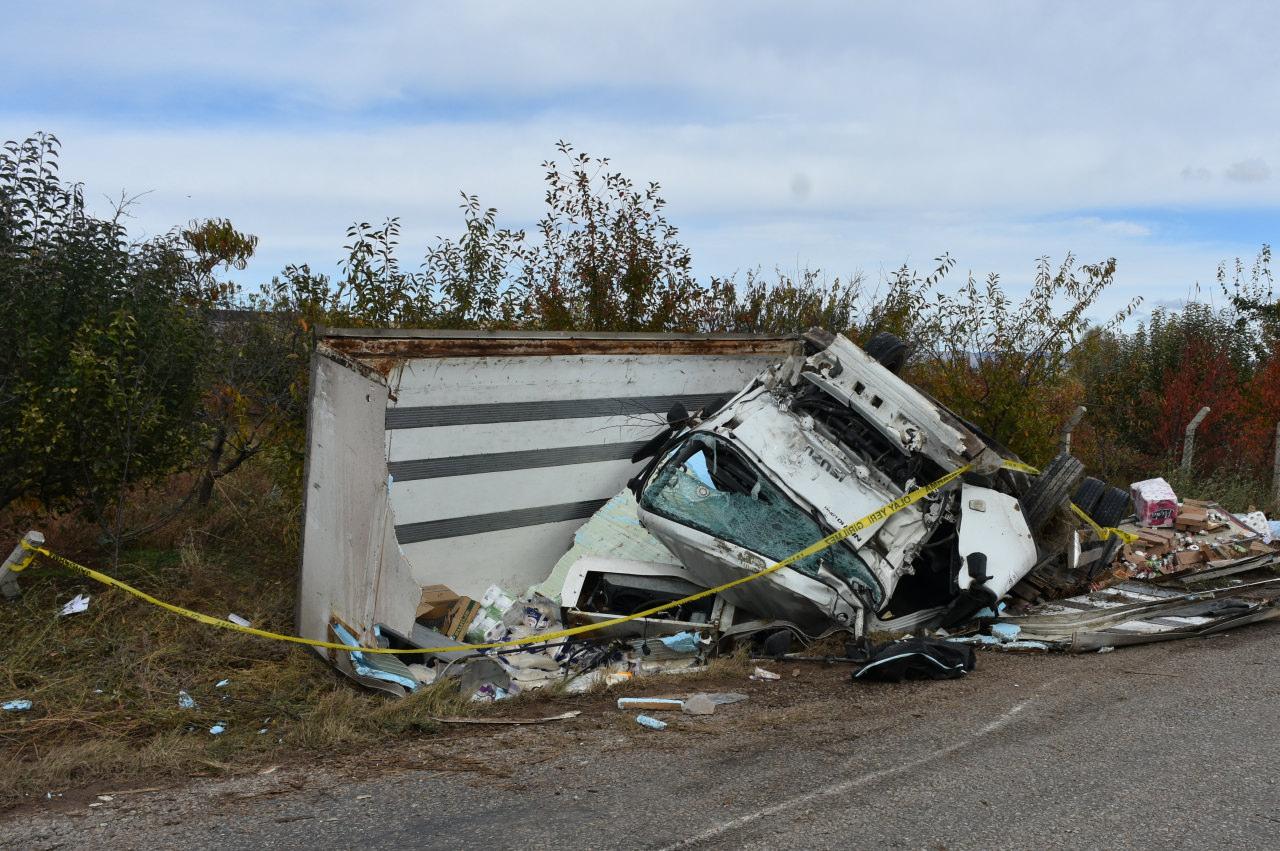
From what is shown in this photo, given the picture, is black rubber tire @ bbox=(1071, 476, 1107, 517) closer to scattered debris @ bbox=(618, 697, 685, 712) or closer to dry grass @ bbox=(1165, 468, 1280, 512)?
dry grass @ bbox=(1165, 468, 1280, 512)

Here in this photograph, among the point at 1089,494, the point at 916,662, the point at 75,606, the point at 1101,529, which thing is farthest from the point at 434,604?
the point at 1089,494

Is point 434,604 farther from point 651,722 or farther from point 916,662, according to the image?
point 916,662

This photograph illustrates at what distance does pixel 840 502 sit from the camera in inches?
284

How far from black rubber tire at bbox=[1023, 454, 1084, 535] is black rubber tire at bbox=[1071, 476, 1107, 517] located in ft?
5.12

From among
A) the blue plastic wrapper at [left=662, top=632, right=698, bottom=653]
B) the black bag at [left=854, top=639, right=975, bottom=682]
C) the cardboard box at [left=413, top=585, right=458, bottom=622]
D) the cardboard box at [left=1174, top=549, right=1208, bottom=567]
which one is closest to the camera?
the black bag at [left=854, top=639, right=975, bottom=682]

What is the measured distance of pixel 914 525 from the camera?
724 cm

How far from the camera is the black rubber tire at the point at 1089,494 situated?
9.92 m

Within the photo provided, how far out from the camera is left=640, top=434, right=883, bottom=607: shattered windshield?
697 cm

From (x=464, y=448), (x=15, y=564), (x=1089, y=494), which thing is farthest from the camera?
(x=1089, y=494)

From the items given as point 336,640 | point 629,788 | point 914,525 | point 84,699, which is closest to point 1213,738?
point 914,525

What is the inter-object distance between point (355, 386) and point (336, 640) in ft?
5.52

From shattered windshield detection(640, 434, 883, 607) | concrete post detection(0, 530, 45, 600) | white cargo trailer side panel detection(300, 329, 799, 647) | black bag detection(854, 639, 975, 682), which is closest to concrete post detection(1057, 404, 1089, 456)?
white cargo trailer side panel detection(300, 329, 799, 647)

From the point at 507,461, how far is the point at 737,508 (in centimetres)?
195

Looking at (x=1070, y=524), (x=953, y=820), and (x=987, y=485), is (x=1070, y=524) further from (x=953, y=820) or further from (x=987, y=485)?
(x=953, y=820)
